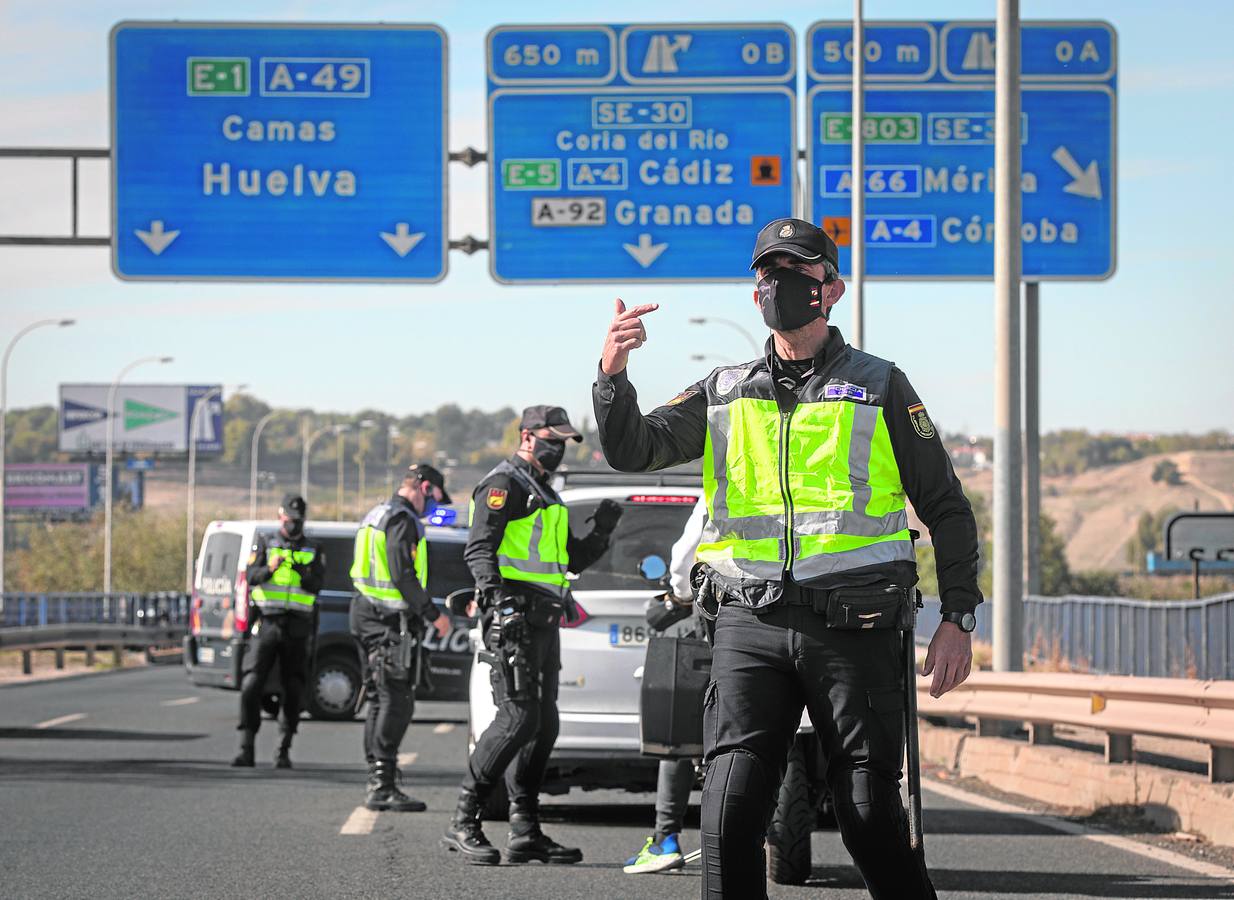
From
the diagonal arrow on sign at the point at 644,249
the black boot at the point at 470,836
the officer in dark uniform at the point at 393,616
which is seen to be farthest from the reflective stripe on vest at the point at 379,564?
the diagonal arrow on sign at the point at 644,249

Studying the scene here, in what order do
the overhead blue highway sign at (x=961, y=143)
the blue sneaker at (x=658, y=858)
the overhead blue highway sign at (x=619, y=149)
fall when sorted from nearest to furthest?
1. the blue sneaker at (x=658, y=858)
2. the overhead blue highway sign at (x=619, y=149)
3. the overhead blue highway sign at (x=961, y=143)

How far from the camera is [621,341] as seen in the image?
5.02m

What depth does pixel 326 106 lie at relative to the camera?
18.2 m

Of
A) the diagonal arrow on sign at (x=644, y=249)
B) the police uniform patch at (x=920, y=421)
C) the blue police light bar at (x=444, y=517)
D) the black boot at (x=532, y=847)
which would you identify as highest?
the diagonal arrow on sign at (x=644, y=249)

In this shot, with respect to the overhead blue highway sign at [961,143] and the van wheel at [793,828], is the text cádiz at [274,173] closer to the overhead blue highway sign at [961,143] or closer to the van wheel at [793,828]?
the overhead blue highway sign at [961,143]

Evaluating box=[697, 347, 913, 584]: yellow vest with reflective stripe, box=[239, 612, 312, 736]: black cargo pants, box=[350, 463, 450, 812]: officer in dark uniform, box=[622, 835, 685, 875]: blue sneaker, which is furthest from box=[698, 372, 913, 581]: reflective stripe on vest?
box=[239, 612, 312, 736]: black cargo pants

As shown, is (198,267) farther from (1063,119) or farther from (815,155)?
(1063,119)

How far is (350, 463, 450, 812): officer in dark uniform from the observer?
34.8ft

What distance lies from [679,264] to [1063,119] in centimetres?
393

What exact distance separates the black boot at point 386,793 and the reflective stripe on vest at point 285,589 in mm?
3511

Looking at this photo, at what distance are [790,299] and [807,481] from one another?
494mm

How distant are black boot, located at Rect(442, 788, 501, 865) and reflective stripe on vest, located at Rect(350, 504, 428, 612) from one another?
226 cm

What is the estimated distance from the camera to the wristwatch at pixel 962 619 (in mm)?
5039

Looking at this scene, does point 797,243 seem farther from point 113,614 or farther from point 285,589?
point 113,614
